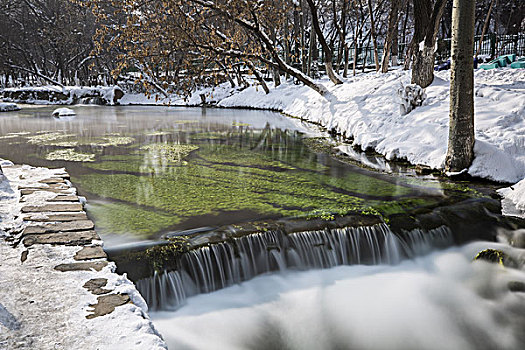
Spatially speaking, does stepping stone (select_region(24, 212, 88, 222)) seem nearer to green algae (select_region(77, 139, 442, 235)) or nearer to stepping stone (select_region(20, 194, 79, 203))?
stepping stone (select_region(20, 194, 79, 203))

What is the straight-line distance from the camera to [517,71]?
12391mm

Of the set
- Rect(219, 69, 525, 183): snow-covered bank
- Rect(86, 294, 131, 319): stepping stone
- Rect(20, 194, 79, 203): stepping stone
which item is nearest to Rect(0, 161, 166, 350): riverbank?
Rect(86, 294, 131, 319): stepping stone

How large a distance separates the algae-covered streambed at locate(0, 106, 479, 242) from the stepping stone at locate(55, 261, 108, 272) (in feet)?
4.63

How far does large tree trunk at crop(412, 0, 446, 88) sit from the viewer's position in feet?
35.0

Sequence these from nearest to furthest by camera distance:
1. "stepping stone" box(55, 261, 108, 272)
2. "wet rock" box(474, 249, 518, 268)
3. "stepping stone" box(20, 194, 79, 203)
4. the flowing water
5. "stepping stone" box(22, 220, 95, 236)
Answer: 1. "stepping stone" box(55, 261, 108, 272)
2. "stepping stone" box(22, 220, 95, 236)
3. the flowing water
4. "stepping stone" box(20, 194, 79, 203)
5. "wet rock" box(474, 249, 518, 268)

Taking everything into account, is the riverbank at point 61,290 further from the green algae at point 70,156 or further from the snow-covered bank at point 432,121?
the snow-covered bank at point 432,121

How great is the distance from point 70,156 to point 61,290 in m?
7.79

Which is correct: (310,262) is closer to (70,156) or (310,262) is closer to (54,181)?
(54,181)

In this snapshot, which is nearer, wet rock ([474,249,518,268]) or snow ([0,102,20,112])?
wet rock ([474,249,518,268])

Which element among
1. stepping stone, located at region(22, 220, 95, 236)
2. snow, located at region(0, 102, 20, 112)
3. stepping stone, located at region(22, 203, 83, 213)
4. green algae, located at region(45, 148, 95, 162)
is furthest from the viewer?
snow, located at region(0, 102, 20, 112)

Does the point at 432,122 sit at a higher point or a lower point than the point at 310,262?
higher

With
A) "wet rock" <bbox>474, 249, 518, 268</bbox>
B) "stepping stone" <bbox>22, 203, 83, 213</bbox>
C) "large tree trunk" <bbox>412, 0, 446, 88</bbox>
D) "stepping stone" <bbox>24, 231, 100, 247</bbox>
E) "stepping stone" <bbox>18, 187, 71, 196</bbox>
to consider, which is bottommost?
"wet rock" <bbox>474, 249, 518, 268</bbox>

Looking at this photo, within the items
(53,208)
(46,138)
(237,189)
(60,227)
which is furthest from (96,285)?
(46,138)

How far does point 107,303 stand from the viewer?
2.65 m
